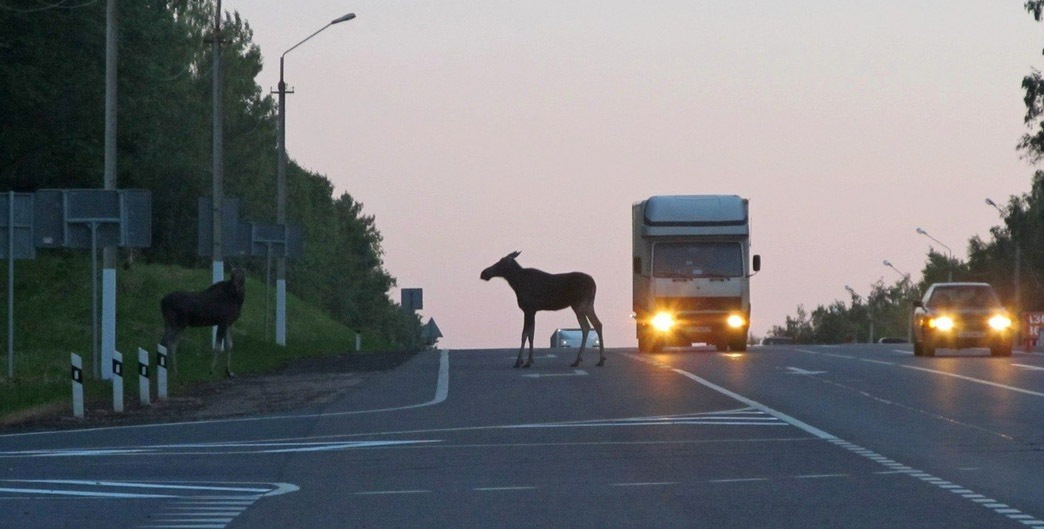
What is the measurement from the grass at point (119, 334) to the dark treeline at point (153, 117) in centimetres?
312

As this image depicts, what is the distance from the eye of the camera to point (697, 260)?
45156 mm

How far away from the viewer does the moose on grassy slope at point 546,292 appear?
38438 mm

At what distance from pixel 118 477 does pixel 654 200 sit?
100 ft

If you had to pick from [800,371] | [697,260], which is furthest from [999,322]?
[800,371]

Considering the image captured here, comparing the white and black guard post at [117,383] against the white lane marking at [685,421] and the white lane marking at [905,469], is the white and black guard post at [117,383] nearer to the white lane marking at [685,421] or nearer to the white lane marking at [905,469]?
the white lane marking at [685,421]

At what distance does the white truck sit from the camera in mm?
44719

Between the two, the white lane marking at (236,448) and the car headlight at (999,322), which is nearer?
the white lane marking at (236,448)

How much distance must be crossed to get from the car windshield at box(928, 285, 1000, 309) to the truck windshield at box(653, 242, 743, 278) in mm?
4448

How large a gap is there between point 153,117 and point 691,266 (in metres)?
24.8

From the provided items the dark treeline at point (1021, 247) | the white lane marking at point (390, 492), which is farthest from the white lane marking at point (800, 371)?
the dark treeline at point (1021, 247)

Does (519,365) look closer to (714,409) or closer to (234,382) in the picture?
(234,382)

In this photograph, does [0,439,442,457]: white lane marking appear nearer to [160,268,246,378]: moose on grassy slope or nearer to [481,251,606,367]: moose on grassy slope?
[160,268,246,378]: moose on grassy slope

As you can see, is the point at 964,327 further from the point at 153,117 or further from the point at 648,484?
the point at 153,117

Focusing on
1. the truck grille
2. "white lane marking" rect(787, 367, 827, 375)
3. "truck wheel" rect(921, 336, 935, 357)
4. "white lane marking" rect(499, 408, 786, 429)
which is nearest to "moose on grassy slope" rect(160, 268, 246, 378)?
"white lane marking" rect(787, 367, 827, 375)
